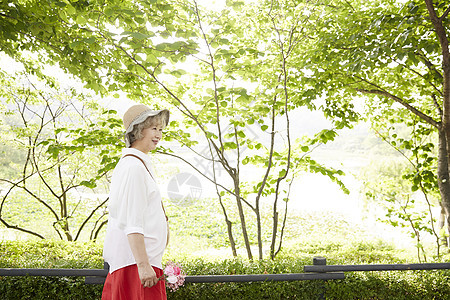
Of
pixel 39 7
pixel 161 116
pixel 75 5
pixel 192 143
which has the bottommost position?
pixel 161 116

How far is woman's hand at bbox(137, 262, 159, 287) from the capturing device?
5.19ft

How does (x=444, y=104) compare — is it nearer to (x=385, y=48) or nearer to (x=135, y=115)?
(x=385, y=48)

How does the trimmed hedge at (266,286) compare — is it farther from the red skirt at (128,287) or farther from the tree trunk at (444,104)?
the tree trunk at (444,104)

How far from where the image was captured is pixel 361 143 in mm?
31984

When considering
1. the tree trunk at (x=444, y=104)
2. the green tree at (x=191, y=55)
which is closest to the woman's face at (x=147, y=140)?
the green tree at (x=191, y=55)

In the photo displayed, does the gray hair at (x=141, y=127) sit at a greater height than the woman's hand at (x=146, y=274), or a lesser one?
greater

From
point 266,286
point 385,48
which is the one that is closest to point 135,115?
point 266,286

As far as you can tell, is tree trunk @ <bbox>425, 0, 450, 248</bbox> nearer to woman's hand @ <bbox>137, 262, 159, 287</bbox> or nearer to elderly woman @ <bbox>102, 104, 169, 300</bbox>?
elderly woman @ <bbox>102, 104, 169, 300</bbox>

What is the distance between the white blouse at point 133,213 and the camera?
159 cm

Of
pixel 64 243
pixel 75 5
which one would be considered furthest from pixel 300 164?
pixel 64 243

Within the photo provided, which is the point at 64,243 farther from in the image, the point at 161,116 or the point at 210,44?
the point at 161,116

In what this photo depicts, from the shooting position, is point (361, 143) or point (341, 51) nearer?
point (341, 51)

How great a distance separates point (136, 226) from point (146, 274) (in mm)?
228

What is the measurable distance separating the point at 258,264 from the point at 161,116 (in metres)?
2.01
